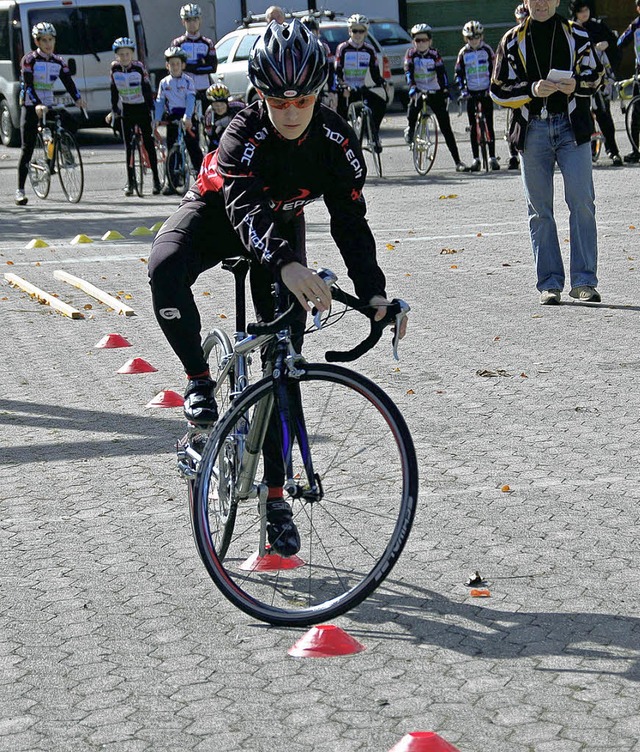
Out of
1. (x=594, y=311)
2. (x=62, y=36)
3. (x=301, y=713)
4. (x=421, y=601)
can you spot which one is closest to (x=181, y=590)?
(x=421, y=601)

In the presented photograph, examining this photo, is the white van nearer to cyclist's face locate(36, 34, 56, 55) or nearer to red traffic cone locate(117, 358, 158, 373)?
cyclist's face locate(36, 34, 56, 55)

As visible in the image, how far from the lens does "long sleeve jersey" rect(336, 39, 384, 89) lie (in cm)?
2000

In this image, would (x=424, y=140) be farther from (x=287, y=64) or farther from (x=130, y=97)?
(x=287, y=64)

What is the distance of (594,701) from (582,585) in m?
0.96

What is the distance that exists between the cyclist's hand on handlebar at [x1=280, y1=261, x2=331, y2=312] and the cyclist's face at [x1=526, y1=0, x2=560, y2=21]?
248 inches

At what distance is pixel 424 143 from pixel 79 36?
9.40 meters

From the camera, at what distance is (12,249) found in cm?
1502

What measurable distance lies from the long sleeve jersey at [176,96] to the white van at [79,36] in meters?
7.87

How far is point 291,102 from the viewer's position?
4672mm

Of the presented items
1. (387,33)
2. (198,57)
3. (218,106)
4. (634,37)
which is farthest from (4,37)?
(634,37)

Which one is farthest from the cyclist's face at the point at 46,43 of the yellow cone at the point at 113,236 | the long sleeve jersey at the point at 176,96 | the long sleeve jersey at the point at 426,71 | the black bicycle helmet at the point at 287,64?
the black bicycle helmet at the point at 287,64

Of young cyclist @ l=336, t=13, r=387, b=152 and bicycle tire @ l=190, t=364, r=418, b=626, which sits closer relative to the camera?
bicycle tire @ l=190, t=364, r=418, b=626

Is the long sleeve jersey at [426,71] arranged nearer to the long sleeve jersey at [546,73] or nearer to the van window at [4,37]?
the long sleeve jersey at [546,73]

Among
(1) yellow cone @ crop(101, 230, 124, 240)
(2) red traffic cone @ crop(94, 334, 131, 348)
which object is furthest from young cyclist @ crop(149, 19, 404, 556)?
(1) yellow cone @ crop(101, 230, 124, 240)
